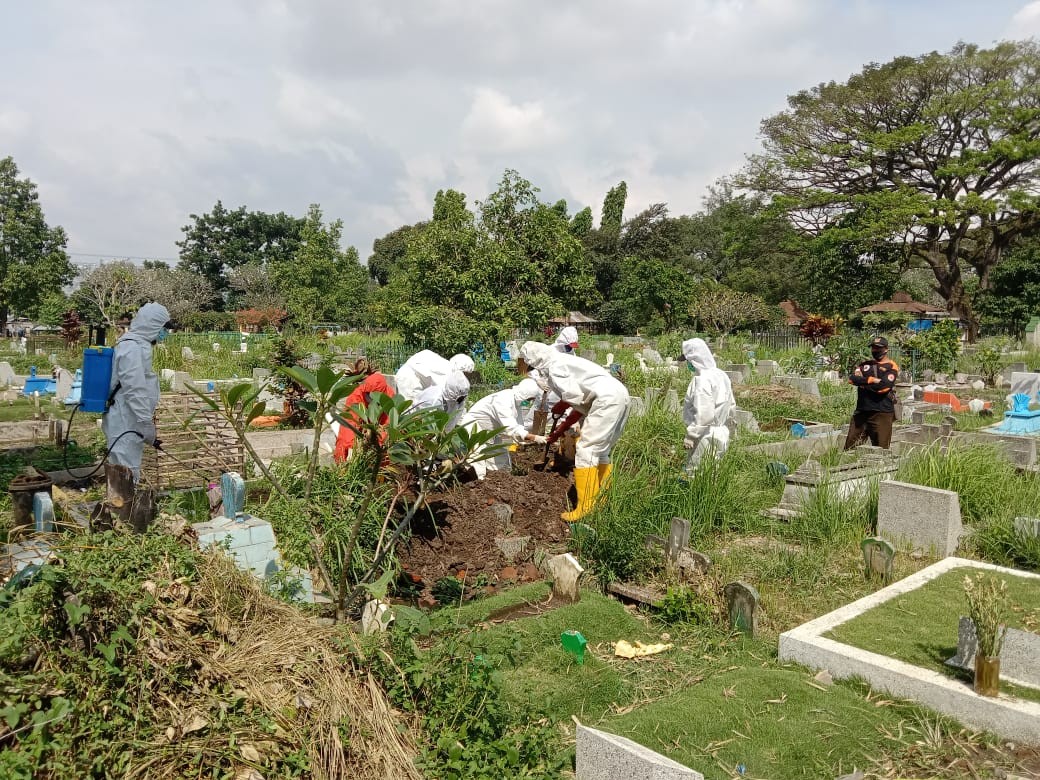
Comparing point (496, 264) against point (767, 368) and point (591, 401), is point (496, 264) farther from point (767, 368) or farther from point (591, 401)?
point (591, 401)

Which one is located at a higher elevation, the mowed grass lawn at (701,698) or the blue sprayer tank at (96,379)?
the blue sprayer tank at (96,379)

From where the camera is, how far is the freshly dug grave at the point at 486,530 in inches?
214

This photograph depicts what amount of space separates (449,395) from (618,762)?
4.71 m

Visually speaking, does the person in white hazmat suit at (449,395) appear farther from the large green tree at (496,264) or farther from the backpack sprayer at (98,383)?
the large green tree at (496,264)

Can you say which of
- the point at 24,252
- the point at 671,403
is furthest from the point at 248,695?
the point at 24,252

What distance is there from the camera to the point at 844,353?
18.8 metres

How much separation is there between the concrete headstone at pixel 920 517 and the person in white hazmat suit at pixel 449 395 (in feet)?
12.2

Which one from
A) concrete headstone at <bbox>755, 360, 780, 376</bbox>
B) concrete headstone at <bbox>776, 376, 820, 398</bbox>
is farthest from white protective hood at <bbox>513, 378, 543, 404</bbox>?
concrete headstone at <bbox>755, 360, 780, 376</bbox>

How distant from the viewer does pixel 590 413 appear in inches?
254

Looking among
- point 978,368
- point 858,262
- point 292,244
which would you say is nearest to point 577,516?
point 978,368

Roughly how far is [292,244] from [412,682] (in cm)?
5985

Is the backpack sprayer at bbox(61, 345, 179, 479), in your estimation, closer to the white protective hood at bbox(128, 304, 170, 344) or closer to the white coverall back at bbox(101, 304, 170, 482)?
the white coverall back at bbox(101, 304, 170, 482)

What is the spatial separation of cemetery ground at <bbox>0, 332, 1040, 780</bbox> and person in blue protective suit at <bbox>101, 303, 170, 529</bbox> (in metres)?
0.68

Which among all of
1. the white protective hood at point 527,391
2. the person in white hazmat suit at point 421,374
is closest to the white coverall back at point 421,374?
the person in white hazmat suit at point 421,374
